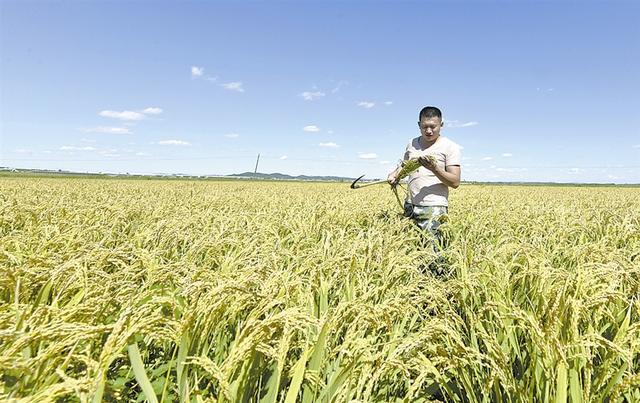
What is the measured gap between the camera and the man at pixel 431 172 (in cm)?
462

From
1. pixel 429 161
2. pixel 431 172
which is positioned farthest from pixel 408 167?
pixel 429 161

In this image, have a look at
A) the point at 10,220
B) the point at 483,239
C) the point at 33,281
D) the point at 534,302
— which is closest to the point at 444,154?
the point at 483,239

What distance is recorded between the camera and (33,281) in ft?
6.47

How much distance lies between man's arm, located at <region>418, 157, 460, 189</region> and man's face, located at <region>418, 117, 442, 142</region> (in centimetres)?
47

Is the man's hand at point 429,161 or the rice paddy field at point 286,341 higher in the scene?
the man's hand at point 429,161

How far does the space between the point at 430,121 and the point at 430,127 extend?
8 centimetres

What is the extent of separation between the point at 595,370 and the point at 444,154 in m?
3.22

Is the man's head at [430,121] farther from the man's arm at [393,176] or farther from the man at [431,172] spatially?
the man's arm at [393,176]

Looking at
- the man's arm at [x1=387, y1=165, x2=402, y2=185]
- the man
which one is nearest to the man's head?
the man

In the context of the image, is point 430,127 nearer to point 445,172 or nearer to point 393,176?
point 445,172

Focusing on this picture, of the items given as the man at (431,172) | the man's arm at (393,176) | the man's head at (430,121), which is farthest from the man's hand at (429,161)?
the man's arm at (393,176)

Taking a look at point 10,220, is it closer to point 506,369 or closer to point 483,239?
point 506,369

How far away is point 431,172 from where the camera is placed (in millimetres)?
4961

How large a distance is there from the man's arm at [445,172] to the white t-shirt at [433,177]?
0.27 ft
